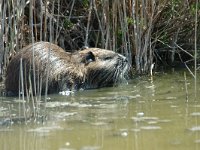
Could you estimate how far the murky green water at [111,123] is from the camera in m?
3.20

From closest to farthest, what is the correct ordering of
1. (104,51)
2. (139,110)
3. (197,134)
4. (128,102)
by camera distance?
(197,134)
(139,110)
(128,102)
(104,51)

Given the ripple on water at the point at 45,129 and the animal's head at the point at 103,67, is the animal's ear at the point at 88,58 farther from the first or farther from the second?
the ripple on water at the point at 45,129

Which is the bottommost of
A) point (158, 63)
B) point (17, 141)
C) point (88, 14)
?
point (17, 141)

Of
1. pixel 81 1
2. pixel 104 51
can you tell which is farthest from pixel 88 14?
pixel 104 51

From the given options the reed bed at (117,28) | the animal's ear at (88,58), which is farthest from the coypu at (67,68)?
the reed bed at (117,28)

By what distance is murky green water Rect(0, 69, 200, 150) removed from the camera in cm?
320

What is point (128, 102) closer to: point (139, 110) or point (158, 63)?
point (139, 110)

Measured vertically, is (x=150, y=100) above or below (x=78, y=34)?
below

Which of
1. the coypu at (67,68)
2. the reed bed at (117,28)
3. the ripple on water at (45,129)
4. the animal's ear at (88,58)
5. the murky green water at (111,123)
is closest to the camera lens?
the murky green water at (111,123)

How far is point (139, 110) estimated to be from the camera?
416cm

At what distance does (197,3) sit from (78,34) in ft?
4.51

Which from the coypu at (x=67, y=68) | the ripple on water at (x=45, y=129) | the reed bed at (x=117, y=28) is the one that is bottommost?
the ripple on water at (x=45, y=129)

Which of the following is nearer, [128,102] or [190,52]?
[128,102]

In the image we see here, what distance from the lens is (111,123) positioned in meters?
3.71
